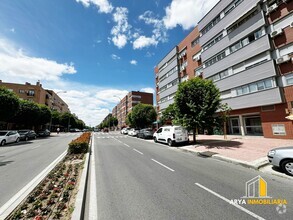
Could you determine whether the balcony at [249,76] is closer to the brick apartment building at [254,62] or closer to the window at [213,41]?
the brick apartment building at [254,62]

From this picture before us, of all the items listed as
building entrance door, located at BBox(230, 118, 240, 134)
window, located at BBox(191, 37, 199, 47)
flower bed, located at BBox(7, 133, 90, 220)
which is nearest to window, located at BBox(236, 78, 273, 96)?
building entrance door, located at BBox(230, 118, 240, 134)

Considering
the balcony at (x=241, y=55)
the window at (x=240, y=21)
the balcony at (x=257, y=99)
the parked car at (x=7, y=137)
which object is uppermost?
the window at (x=240, y=21)

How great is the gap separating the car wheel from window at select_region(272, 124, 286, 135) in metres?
12.4

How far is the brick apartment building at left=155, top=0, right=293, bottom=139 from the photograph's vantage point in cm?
1557

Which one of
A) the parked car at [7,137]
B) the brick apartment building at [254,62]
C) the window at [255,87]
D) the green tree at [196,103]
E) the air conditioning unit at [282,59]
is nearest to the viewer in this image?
the green tree at [196,103]

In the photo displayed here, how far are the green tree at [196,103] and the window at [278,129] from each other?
286 inches

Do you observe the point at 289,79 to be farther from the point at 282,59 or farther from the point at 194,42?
the point at 194,42

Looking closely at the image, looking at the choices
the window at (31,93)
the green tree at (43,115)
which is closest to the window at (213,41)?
the green tree at (43,115)

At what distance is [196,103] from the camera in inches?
585

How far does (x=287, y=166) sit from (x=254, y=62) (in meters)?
15.9

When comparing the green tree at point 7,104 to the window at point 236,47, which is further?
the green tree at point 7,104

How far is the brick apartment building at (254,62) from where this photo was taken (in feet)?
51.1

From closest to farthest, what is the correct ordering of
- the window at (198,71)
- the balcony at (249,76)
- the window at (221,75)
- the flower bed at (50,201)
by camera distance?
the flower bed at (50,201), the balcony at (249,76), the window at (221,75), the window at (198,71)

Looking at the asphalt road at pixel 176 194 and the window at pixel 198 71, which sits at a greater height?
the window at pixel 198 71
